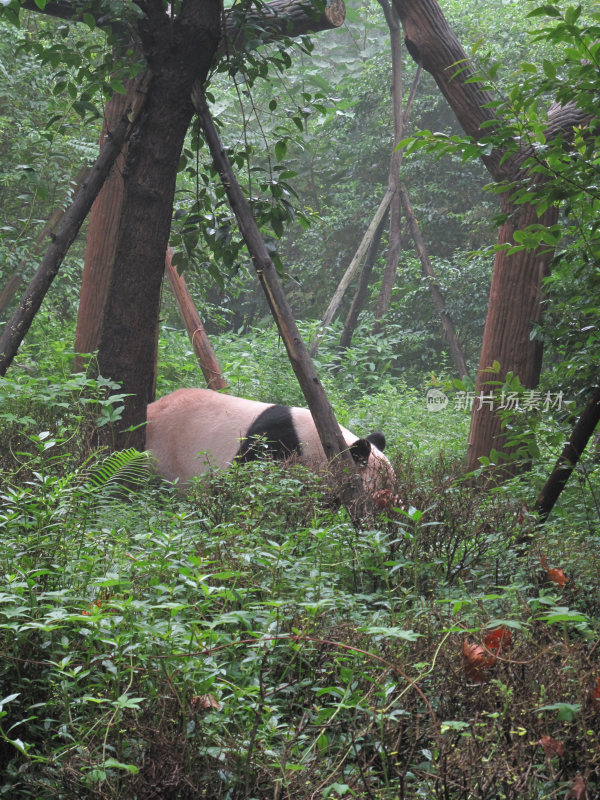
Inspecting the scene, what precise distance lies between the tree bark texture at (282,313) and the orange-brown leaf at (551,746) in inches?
108

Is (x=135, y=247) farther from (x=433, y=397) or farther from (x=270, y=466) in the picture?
(x=433, y=397)

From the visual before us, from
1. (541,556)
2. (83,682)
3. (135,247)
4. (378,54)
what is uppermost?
(378,54)

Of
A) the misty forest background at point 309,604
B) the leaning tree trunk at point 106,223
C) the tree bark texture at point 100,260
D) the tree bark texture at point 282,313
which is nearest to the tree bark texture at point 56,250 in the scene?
the misty forest background at point 309,604

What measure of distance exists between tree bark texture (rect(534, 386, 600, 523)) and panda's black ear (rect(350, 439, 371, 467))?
119cm

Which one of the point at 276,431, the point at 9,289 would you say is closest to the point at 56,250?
the point at 276,431

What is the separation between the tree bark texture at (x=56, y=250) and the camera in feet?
16.7

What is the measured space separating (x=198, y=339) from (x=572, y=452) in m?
5.06

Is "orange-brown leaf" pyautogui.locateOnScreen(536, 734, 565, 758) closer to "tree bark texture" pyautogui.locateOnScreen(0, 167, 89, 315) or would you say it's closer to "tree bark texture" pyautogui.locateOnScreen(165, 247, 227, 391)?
"tree bark texture" pyautogui.locateOnScreen(165, 247, 227, 391)

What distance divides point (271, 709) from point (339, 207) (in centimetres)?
1794

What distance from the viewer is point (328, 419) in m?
4.77

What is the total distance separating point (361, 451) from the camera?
4.72 m

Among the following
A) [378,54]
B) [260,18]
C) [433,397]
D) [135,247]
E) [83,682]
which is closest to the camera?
[83,682]

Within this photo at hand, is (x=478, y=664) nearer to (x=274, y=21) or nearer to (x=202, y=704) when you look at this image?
(x=202, y=704)

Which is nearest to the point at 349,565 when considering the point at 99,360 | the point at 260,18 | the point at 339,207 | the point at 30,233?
the point at 99,360
